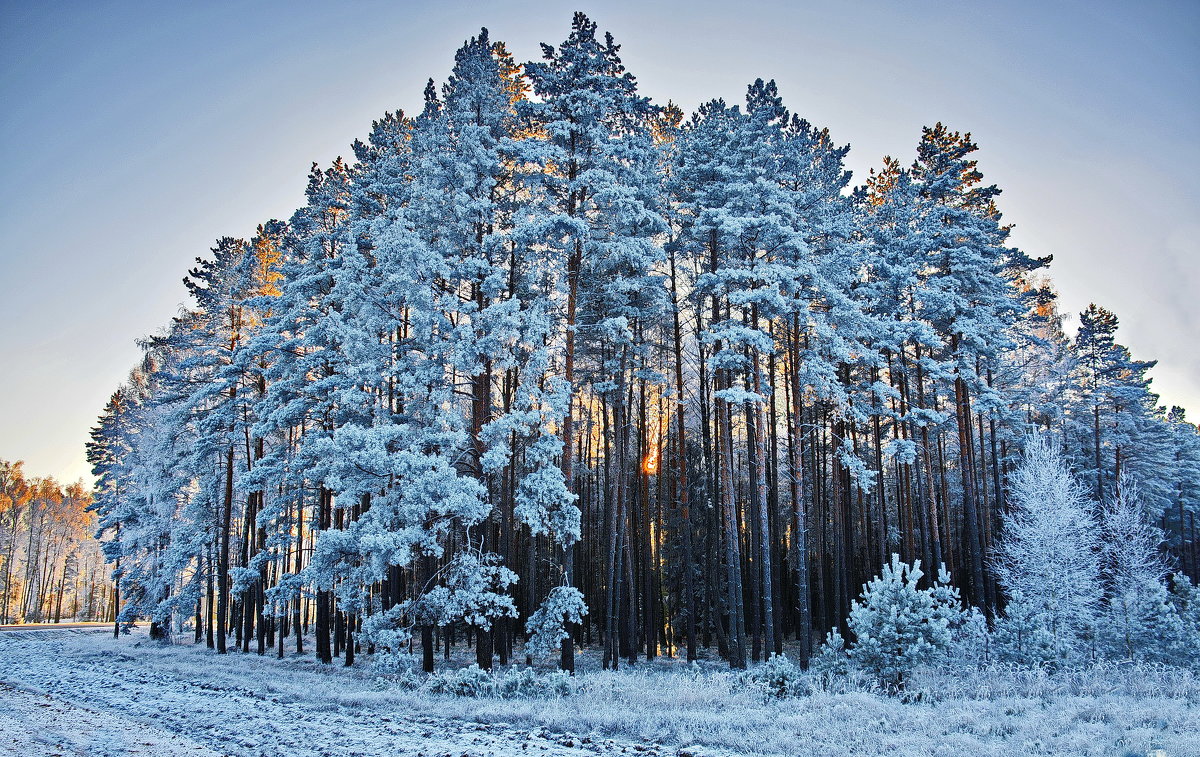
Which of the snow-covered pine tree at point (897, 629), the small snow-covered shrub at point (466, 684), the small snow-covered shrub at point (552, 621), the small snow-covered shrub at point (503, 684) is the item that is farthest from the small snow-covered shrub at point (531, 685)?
the snow-covered pine tree at point (897, 629)

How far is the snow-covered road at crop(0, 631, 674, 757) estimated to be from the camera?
27.7 ft

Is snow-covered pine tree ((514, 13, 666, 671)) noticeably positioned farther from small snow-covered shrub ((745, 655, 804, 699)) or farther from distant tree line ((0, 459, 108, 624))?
distant tree line ((0, 459, 108, 624))

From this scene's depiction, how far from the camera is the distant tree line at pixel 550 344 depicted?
1620 cm

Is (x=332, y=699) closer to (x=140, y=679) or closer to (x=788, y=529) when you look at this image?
(x=140, y=679)

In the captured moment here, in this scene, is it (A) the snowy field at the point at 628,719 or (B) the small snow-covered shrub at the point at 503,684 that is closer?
(A) the snowy field at the point at 628,719

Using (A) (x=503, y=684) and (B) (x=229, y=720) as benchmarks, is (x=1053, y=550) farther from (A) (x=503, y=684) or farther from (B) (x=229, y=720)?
(B) (x=229, y=720)

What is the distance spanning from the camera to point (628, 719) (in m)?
10.0

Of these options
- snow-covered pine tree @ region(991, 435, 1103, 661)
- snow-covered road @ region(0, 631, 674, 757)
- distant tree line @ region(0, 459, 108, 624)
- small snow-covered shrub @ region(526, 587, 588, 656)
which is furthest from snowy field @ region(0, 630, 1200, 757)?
distant tree line @ region(0, 459, 108, 624)

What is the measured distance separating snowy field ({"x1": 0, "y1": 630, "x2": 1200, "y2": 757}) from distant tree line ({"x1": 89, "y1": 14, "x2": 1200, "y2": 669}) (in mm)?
3337

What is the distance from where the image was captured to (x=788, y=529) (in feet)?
115

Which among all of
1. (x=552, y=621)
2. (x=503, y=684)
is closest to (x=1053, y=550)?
(x=552, y=621)

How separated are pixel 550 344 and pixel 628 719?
13018mm

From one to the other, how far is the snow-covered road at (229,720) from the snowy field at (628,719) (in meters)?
0.05

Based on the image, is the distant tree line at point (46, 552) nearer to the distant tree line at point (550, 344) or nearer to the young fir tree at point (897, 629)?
the distant tree line at point (550, 344)
